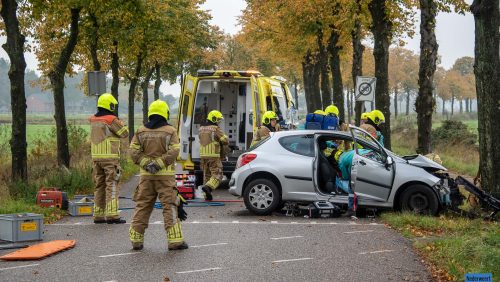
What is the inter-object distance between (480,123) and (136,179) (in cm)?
1219

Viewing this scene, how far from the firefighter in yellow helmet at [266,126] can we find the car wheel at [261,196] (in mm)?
3429

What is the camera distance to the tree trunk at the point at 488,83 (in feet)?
38.9

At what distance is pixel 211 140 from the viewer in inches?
629

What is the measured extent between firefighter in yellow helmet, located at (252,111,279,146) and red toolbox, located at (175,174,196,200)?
205 cm

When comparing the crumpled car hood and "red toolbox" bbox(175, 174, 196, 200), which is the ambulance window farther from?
Answer: the crumpled car hood

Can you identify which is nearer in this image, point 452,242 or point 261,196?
point 452,242

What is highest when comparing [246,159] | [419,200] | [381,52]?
[381,52]

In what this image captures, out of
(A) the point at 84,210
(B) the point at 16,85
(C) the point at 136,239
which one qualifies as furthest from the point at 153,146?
(B) the point at 16,85

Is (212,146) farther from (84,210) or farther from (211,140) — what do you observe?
(84,210)

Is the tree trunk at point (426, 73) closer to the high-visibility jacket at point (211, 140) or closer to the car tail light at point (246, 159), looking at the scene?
the high-visibility jacket at point (211, 140)

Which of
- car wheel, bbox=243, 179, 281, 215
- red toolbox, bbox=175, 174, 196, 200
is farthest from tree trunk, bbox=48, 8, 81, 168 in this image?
car wheel, bbox=243, 179, 281, 215

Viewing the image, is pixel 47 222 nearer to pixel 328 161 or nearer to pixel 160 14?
pixel 328 161

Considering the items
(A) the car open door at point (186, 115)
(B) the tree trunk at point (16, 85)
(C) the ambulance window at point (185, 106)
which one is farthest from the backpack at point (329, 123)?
(B) the tree trunk at point (16, 85)

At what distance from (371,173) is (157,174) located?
15.5 feet
